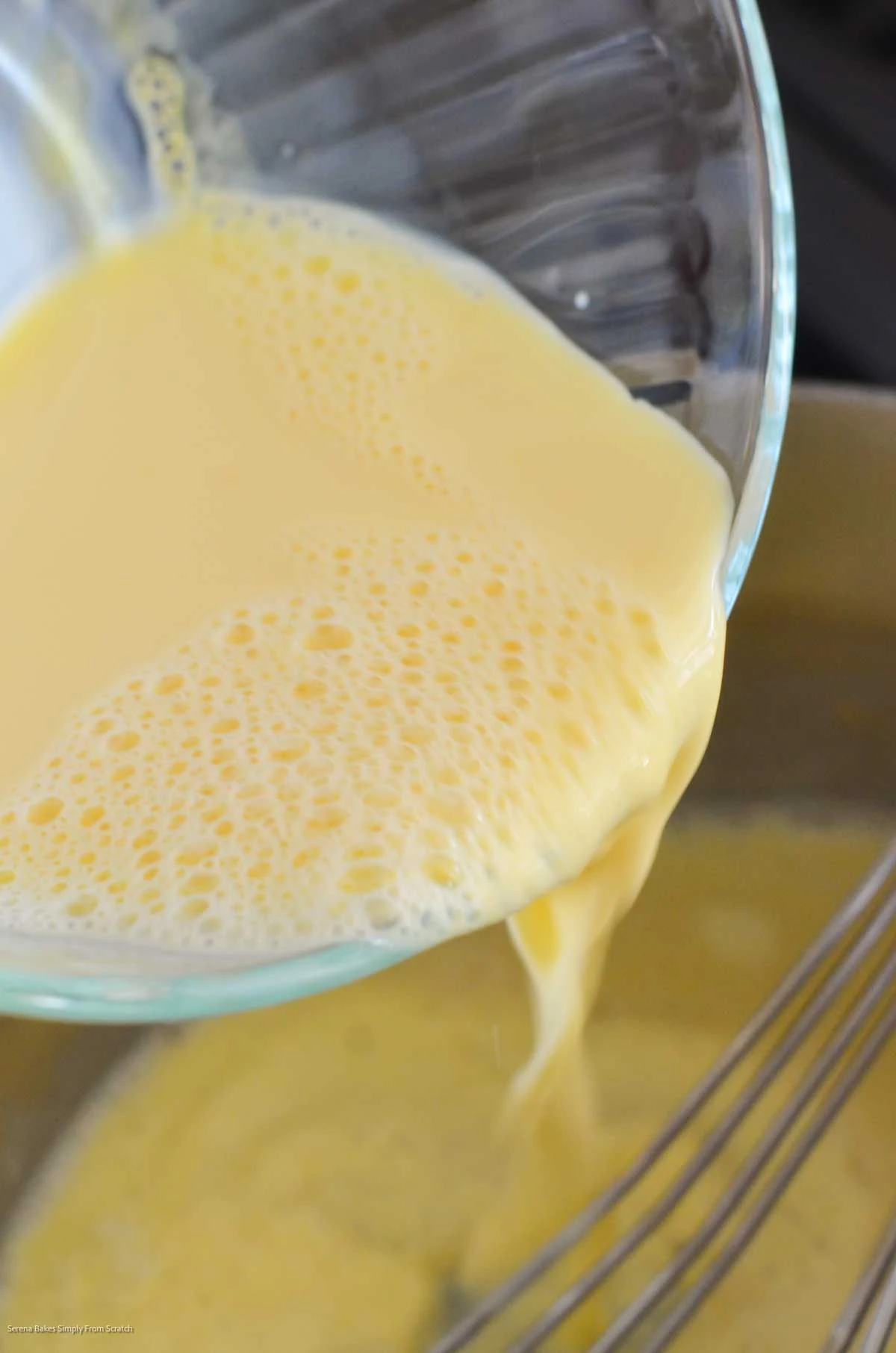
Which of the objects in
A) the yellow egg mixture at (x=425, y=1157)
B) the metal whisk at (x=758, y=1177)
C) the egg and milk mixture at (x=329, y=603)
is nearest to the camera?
the egg and milk mixture at (x=329, y=603)

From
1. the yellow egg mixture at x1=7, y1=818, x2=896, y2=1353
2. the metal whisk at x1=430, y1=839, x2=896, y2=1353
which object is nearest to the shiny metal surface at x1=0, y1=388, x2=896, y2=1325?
the yellow egg mixture at x1=7, y1=818, x2=896, y2=1353

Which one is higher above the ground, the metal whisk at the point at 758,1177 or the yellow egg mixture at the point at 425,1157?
the metal whisk at the point at 758,1177

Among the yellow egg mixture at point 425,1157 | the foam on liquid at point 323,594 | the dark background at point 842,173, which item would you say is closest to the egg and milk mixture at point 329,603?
the foam on liquid at point 323,594

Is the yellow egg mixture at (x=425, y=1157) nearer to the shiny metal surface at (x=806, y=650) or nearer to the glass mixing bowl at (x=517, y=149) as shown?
the shiny metal surface at (x=806, y=650)

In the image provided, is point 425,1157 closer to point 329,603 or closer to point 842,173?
point 329,603

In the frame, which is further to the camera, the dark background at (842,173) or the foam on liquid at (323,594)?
the dark background at (842,173)

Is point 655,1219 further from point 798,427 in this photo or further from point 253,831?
point 798,427

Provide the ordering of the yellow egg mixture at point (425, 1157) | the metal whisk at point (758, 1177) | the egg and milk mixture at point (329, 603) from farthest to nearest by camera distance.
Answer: the yellow egg mixture at point (425, 1157), the metal whisk at point (758, 1177), the egg and milk mixture at point (329, 603)
